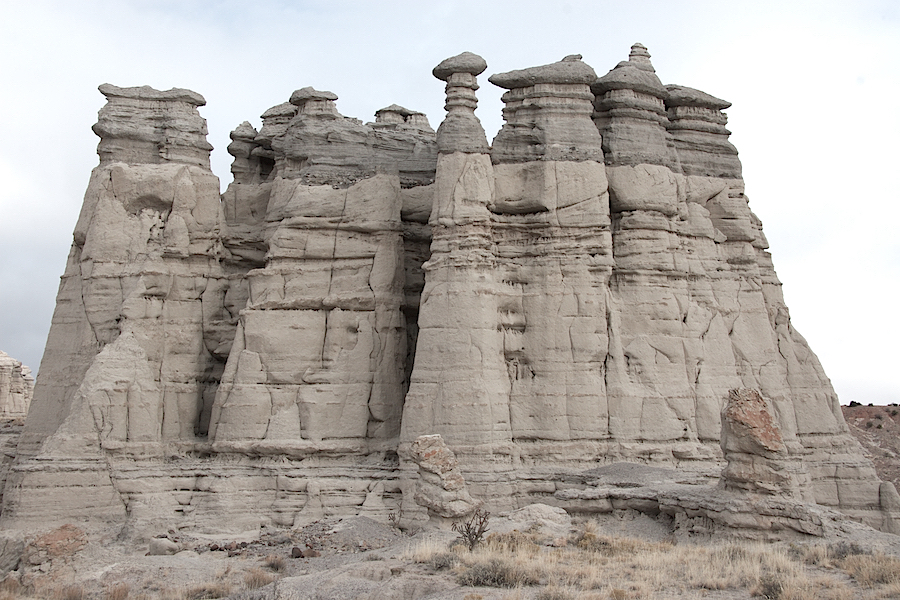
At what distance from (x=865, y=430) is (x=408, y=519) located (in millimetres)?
26352

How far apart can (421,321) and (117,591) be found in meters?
9.32

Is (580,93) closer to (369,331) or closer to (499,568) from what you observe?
(369,331)

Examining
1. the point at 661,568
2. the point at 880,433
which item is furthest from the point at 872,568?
the point at 880,433

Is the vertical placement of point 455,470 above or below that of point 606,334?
below

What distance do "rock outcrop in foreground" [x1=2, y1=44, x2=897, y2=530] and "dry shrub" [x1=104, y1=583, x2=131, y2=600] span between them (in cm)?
593

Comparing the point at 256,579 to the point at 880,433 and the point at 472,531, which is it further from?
the point at 880,433

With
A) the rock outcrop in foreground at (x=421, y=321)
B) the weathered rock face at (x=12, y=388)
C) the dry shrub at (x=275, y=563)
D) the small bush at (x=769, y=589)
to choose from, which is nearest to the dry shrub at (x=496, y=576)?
the small bush at (x=769, y=589)

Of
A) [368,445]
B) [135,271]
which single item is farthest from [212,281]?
[368,445]

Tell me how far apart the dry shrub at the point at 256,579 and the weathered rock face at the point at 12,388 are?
33.4 meters

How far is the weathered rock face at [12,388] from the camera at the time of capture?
4509 cm

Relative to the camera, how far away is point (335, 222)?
23891 millimetres

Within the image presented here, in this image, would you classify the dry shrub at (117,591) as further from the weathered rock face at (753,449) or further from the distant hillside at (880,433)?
the distant hillside at (880,433)

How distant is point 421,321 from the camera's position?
2155cm

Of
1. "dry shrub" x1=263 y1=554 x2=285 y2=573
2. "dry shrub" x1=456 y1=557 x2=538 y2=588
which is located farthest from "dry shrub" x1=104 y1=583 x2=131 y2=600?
"dry shrub" x1=456 y1=557 x2=538 y2=588
